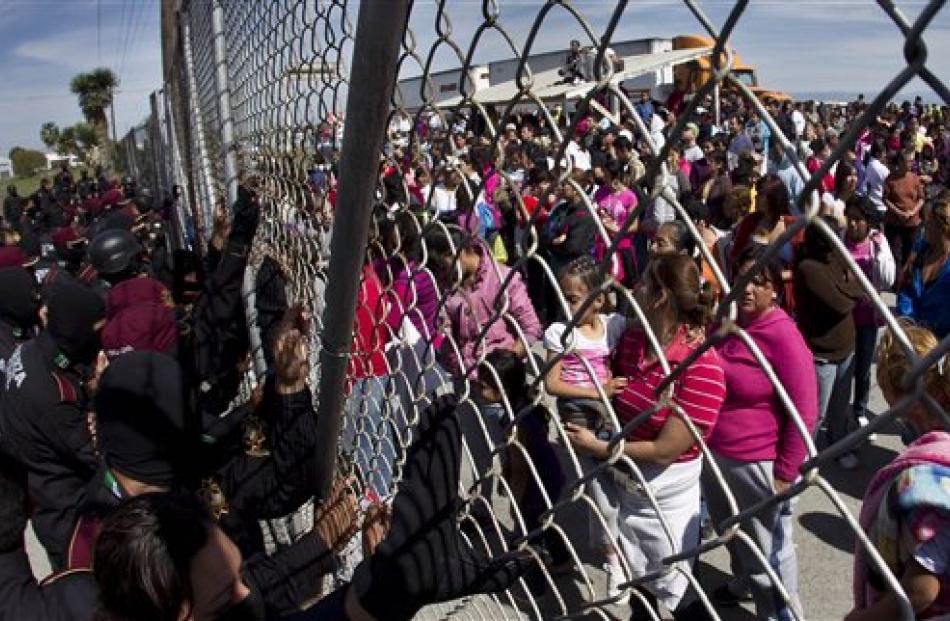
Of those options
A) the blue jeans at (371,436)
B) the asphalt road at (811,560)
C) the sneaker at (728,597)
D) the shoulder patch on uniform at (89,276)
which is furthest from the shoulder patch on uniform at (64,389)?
the sneaker at (728,597)

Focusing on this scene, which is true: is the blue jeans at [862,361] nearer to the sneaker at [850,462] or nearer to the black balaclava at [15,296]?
the sneaker at [850,462]

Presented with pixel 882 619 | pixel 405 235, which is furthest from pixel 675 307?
pixel 882 619

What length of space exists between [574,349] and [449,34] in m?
0.51

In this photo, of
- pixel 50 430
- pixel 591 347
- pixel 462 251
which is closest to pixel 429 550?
pixel 462 251

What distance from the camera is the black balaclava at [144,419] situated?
2268mm

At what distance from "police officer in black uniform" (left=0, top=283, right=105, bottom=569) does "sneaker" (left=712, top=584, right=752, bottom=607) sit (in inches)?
112

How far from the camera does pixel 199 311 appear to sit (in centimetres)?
403

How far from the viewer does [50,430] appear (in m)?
3.06

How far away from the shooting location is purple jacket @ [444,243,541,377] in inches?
47.1

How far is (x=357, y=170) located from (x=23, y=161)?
6906 centimetres

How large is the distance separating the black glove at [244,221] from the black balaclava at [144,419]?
1137 millimetres

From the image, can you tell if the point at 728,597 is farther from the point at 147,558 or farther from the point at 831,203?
the point at 831,203

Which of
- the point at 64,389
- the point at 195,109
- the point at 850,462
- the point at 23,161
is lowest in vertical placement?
the point at 850,462

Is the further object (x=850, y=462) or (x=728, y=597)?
(x=850, y=462)
